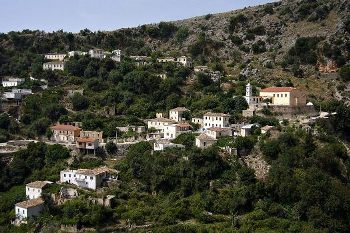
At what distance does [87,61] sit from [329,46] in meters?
30.4

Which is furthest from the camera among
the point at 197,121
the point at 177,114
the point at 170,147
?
the point at 177,114

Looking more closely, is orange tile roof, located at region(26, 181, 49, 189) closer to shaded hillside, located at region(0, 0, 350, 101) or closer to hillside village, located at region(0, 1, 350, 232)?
hillside village, located at region(0, 1, 350, 232)

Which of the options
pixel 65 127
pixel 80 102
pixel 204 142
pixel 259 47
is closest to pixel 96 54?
pixel 80 102

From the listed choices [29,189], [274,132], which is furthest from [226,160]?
[29,189]

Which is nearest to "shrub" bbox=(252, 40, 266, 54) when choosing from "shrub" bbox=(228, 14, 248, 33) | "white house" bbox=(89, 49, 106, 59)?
"shrub" bbox=(228, 14, 248, 33)

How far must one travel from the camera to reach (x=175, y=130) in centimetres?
4925

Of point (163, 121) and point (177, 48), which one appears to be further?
point (177, 48)

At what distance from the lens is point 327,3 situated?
7975 centimetres

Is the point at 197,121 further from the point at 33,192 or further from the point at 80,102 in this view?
the point at 33,192

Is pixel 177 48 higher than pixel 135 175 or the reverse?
higher

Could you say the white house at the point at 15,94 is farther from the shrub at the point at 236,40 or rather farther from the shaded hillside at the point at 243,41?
the shrub at the point at 236,40

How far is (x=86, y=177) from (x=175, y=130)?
10090 millimetres

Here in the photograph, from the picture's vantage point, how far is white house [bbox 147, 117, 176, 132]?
51.3 m

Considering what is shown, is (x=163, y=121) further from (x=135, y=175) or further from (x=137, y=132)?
(x=135, y=175)
